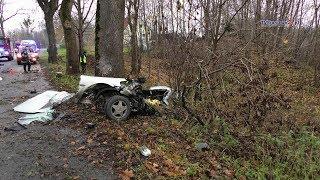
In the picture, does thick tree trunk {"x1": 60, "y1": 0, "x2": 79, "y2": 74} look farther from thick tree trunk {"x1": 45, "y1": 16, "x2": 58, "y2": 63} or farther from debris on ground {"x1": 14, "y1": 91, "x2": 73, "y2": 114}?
thick tree trunk {"x1": 45, "y1": 16, "x2": 58, "y2": 63}

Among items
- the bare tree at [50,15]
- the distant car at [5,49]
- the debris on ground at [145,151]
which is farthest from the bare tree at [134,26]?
the distant car at [5,49]

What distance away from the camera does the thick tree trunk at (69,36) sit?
17859 mm

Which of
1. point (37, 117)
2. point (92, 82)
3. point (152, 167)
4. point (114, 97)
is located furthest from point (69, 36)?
point (152, 167)

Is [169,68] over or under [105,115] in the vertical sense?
over

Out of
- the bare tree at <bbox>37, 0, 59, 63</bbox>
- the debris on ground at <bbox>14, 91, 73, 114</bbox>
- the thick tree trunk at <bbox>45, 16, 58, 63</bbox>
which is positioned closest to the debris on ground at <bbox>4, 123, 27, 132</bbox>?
the debris on ground at <bbox>14, 91, 73, 114</bbox>

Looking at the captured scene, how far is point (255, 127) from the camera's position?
8.51 meters

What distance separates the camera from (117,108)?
8516 mm

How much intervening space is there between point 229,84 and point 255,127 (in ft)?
5.33

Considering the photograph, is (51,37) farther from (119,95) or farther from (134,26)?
(119,95)

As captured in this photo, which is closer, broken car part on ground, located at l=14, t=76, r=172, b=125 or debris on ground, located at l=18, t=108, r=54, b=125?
broken car part on ground, located at l=14, t=76, r=172, b=125

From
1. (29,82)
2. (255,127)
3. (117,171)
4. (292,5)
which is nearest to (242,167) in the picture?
(255,127)

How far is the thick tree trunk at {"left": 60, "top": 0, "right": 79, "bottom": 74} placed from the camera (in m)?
17.9

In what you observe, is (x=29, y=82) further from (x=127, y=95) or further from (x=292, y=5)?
(x=292, y=5)

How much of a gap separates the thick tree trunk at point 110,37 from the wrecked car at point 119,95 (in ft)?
3.93
